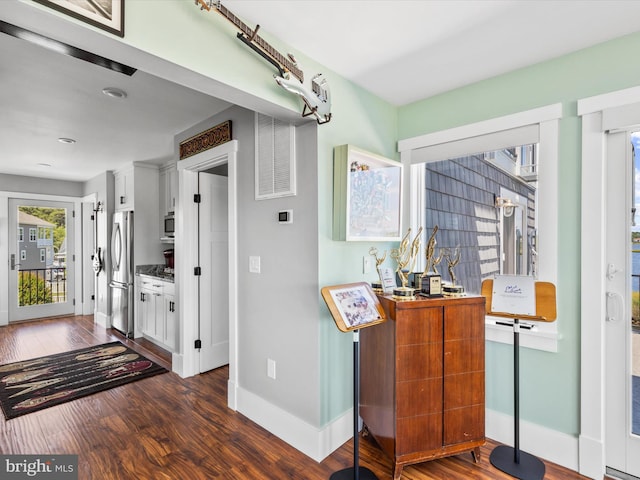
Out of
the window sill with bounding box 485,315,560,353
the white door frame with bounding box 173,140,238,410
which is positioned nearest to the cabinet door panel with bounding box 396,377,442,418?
the window sill with bounding box 485,315,560,353

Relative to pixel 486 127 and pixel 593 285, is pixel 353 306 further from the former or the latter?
pixel 486 127

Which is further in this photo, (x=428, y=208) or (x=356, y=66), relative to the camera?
(x=428, y=208)

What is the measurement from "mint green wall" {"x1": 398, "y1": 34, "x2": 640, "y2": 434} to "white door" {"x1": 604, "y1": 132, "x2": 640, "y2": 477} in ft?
→ 0.48

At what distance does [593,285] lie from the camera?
75.1 inches

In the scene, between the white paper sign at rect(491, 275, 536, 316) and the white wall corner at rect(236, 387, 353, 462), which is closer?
the white paper sign at rect(491, 275, 536, 316)

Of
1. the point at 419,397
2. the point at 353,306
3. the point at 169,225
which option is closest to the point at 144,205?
the point at 169,225

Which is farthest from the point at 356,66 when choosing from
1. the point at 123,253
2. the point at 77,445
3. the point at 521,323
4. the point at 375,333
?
the point at 123,253

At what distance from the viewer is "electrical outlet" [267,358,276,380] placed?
2.37 metres

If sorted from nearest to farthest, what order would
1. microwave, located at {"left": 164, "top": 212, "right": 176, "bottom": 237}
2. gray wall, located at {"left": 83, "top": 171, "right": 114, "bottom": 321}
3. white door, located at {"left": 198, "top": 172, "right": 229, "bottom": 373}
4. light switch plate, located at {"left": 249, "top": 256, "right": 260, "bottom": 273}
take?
1. light switch plate, located at {"left": 249, "top": 256, "right": 260, "bottom": 273}
2. white door, located at {"left": 198, "top": 172, "right": 229, "bottom": 373}
3. microwave, located at {"left": 164, "top": 212, "right": 176, "bottom": 237}
4. gray wall, located at {"left": 83, "top": 171, "right": 114, "bottom": 321}

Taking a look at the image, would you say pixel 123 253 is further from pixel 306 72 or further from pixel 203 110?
pixel 306 72

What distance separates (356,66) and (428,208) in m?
1.26

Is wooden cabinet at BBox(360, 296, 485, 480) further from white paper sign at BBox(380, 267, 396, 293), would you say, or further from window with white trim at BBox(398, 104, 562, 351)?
window with white trim at BBox(398, 104, 562, 351)

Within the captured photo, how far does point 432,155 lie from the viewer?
2.60m

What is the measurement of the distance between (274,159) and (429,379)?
1.73m
